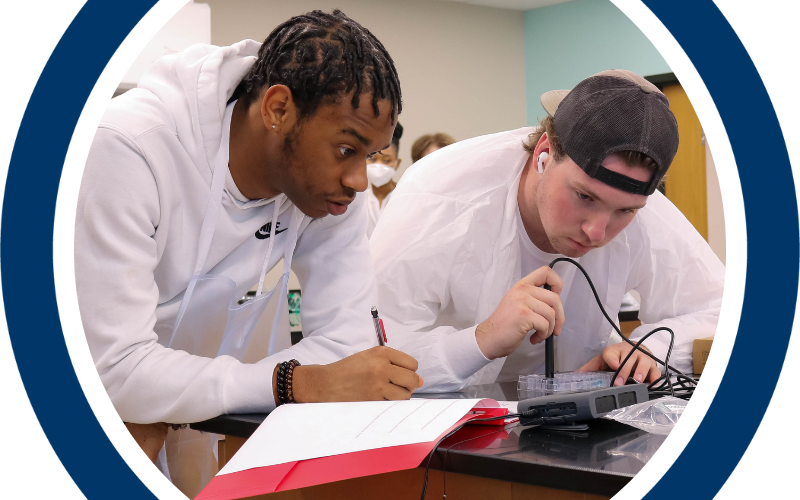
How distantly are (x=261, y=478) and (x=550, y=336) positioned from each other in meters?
0.63

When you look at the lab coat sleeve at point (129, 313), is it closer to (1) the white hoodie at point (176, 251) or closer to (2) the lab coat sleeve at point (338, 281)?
(1) the white hoodie at point (176, 251)

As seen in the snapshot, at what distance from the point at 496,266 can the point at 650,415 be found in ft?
2.23

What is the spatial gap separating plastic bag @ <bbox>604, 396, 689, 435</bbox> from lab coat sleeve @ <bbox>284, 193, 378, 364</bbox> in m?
0.52

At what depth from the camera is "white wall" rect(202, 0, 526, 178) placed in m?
5.74

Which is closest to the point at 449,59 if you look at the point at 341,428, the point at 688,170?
the point at 688,170

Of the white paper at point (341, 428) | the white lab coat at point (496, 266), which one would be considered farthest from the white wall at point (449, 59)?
the white paper at point (341, 428)

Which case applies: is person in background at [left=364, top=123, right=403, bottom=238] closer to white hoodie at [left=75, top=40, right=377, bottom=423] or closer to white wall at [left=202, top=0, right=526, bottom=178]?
white wall at [left=202, top=0, right=526, bottom=178]

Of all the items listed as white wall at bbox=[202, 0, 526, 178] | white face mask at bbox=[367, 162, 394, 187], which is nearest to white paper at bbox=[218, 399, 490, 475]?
white face mask at bbox=[367, 162, 394, 187]

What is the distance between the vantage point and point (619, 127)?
4.42ft

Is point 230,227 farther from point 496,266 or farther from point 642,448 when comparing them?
point 642,448

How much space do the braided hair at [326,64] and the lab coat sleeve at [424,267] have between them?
41 centimetres

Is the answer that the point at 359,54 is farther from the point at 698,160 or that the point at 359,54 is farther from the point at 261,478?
the point at 698,160

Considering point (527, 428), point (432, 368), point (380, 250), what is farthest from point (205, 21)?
point (527, 428)

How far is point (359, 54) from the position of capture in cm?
119
